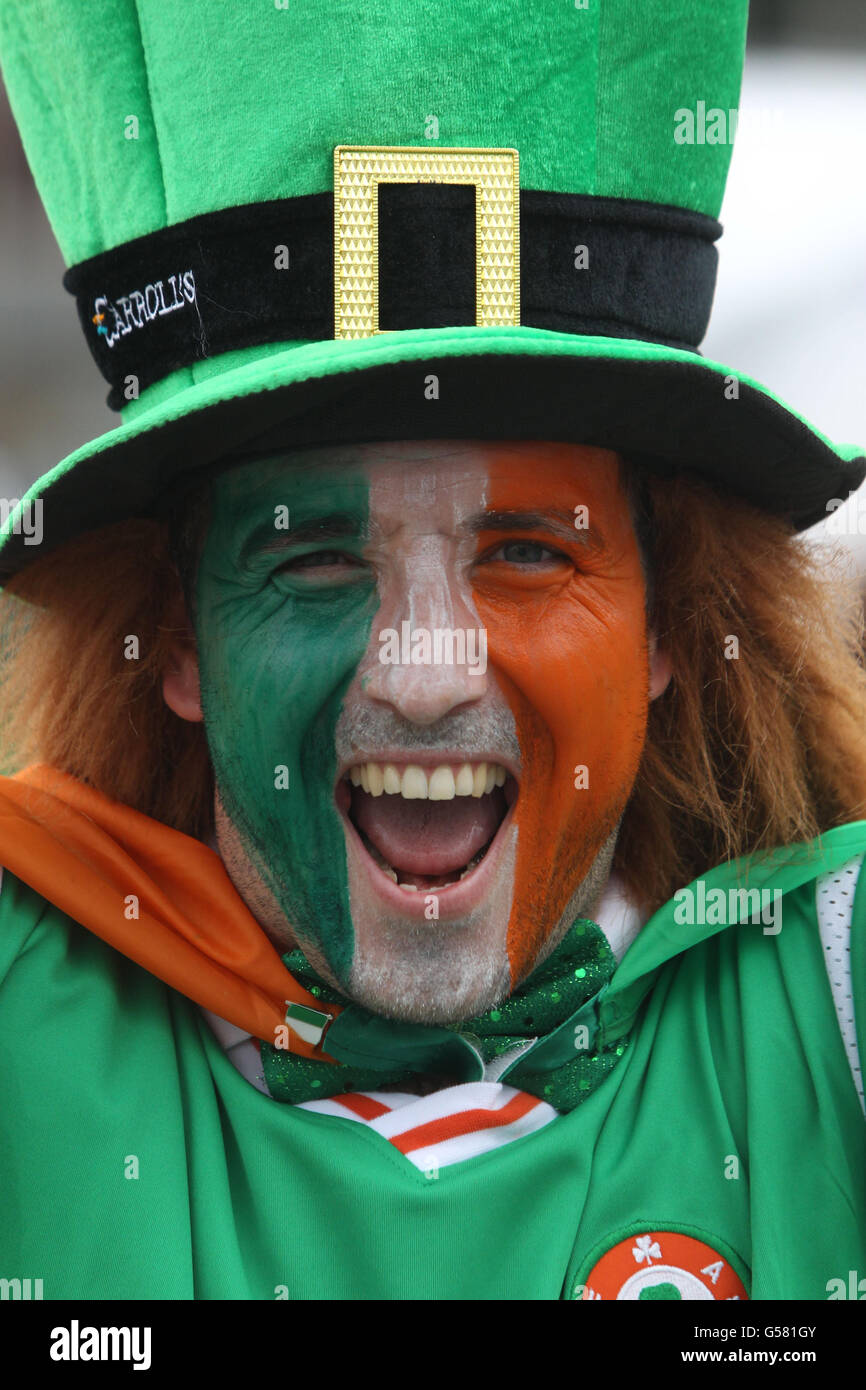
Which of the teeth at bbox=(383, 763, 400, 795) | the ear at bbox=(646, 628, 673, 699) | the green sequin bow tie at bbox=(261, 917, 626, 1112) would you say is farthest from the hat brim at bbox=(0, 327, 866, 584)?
the green sequin bow tie at bbox=(261, 917, 626, 1112)

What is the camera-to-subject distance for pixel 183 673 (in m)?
2.17

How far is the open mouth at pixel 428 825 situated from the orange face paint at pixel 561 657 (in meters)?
0.07

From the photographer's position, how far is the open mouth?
1.95 meters

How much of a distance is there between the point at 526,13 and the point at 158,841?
1.18m

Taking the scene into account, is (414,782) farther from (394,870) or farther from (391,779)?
(394,870)

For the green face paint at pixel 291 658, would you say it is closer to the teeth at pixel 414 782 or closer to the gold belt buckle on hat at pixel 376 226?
the teeth at pixel 414 782

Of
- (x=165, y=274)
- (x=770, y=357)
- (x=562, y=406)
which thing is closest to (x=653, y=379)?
(x=562, y=406)

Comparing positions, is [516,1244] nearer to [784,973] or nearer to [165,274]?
[784,973]

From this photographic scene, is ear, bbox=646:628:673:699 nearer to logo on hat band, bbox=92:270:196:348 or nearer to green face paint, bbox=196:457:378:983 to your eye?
green face paint, bbox=196:457:378:983

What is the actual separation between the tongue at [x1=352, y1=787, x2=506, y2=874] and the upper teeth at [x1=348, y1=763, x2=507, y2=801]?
0.11 m

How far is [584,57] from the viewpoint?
1.85m

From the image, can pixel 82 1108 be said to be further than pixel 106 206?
No
